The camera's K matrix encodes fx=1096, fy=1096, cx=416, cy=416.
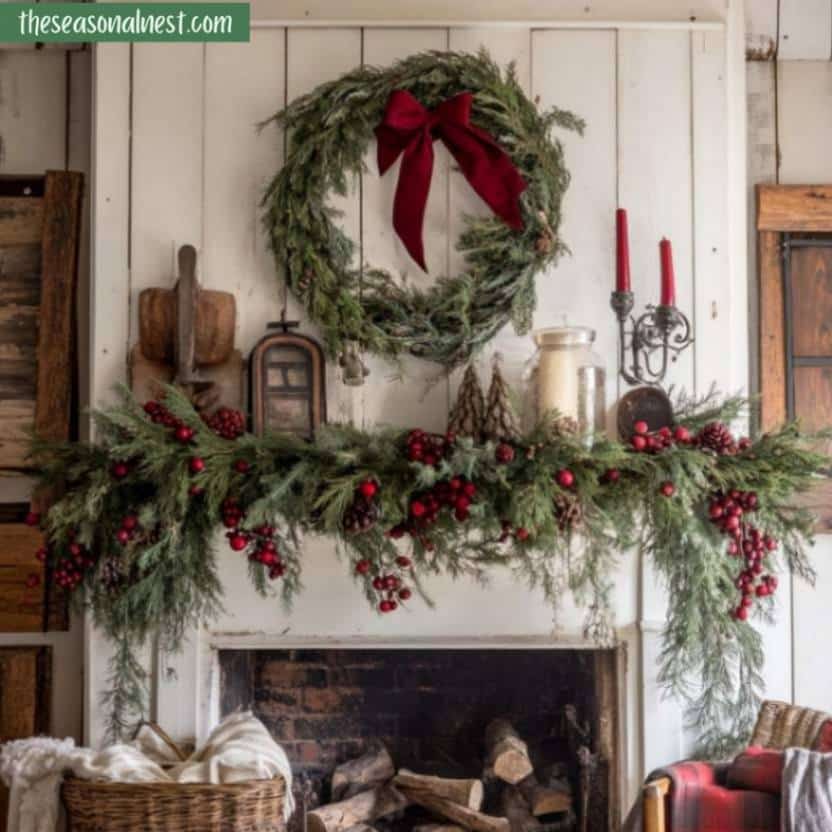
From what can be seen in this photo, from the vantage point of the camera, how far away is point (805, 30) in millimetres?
2830

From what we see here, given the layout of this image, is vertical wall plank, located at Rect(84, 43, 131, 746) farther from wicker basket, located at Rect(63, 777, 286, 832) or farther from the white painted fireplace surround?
wicker basket, located at Rect(63, 777, 286, 832)

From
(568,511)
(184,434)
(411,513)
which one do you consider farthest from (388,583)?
(184,434)

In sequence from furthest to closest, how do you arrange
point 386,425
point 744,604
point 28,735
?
point 28,735 < point 386,425 < point 744,604

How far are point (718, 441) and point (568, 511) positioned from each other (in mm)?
344

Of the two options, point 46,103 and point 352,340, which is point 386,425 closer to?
point 352,340

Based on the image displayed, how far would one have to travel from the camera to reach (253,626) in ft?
8.07

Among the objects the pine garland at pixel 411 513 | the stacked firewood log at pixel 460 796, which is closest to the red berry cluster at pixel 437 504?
the pine garland at pixel 411 513

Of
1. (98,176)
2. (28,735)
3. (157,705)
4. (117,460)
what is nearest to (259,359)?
(117,460)

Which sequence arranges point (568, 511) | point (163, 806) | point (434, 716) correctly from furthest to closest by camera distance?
point (434, 716), point (568, 511), point (163, 806)

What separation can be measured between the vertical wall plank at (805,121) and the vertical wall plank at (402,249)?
3.12ft

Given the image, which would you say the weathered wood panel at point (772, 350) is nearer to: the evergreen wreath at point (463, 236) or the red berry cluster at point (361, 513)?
the evergreen wreath at point (463, 236)

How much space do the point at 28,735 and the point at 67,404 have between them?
79 centimetres

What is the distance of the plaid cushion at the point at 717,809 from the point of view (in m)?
1.93

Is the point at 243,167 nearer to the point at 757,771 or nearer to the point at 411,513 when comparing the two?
the point at 411,513
